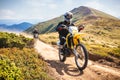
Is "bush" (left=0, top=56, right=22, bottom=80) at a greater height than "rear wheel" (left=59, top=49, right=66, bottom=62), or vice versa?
"bush" (left=0, top=56, right=22, bottom=80)

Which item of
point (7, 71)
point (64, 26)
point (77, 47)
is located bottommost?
point (7, 71)

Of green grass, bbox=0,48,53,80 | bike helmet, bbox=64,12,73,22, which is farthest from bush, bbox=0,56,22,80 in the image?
bike helmet, bbox=64,12,73,22

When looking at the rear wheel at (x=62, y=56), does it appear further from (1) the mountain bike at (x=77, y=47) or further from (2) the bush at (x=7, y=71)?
(2) the bush at (x=7, y=71)

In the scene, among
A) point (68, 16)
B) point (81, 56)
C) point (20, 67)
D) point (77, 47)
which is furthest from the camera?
point (68, 16)

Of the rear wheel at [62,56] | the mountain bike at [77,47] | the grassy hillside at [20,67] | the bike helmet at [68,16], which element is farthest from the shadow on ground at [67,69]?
the bike helmet at [68,16]

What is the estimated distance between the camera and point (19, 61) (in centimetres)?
966

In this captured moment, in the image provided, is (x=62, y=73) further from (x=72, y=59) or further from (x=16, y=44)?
(x=16, y=44)

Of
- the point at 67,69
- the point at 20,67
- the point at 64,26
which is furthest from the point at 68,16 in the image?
the point at 20,67

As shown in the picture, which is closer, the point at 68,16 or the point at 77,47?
the point at 77,47

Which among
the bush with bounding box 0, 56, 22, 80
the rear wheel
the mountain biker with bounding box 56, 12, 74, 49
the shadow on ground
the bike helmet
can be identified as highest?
the bike helmet

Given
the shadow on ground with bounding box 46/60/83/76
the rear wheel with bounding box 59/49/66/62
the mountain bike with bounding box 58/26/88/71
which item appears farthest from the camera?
the rear wheel with bounding box 59/49/66/62

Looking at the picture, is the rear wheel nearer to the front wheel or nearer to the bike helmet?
the front wheel

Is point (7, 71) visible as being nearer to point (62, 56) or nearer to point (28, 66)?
point (28, 66)

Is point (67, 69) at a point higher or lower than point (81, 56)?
lower
